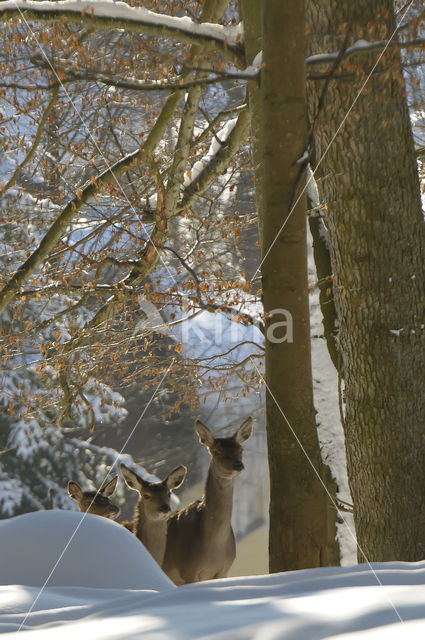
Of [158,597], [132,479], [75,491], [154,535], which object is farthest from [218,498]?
[158,597]

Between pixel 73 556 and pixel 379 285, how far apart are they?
9.81ft

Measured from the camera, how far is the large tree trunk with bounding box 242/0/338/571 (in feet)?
16.1

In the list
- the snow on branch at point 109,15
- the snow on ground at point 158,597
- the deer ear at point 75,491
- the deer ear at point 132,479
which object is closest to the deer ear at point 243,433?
the deer ear at point 132,479

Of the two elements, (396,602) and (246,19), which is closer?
(396,602)

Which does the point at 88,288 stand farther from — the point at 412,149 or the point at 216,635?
the point at 216,635

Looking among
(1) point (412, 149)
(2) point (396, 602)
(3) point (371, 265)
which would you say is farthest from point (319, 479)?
(2) point (396, 602)

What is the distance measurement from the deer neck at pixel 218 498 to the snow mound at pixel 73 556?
14.2 ft

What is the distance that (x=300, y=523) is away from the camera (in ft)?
16.1

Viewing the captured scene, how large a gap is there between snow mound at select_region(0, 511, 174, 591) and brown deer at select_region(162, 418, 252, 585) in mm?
4095

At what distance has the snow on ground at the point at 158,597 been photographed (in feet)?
5.40

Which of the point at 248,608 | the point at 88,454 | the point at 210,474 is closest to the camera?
the point at 248,608

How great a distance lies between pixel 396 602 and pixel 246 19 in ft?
18.8

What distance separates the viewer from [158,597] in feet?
7.05

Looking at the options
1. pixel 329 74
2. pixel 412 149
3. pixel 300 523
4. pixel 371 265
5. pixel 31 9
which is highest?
pixel 31 9
